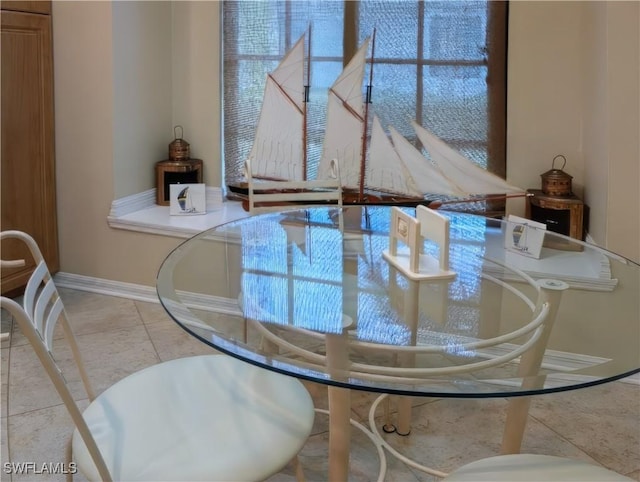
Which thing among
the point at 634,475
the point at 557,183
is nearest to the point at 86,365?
the point at 634,475

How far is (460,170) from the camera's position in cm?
300

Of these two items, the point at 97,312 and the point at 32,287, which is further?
the point at 97,312

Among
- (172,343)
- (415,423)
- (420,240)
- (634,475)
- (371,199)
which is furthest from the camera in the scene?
Answer: (371,199)

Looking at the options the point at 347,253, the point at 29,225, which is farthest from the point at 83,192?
the point at 347,253

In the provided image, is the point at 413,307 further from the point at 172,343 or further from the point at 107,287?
the point at 107,287

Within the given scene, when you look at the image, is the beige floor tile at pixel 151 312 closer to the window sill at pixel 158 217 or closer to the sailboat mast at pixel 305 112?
the window sill at pixel 158 217

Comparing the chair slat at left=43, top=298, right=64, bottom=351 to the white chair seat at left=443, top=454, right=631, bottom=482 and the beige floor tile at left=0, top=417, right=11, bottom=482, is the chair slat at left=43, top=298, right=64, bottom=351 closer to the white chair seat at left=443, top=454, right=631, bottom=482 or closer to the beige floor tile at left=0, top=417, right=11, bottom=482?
the beige floor tile at left=0, top=417, right=11, bottom=482

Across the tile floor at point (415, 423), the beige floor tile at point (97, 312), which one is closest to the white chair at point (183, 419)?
the tile floor at point (415, 423)

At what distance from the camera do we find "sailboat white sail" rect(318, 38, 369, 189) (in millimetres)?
3119

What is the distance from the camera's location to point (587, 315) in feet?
5.26

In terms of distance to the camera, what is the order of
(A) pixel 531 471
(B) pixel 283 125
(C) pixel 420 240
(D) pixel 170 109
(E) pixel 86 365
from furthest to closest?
(D) pixel 170 109 < (B) pixel 283 125 < (E) pixel 86 365 < (C) pixel 420 240 < (A) pixel 531 471

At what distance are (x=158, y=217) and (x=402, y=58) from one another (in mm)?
1481

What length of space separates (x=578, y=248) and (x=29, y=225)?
8.22 ft

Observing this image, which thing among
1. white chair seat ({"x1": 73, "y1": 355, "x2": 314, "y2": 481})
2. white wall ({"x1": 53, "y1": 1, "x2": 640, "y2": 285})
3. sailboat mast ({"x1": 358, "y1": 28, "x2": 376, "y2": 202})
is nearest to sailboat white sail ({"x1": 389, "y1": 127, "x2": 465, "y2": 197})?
sailboat mast ({"x1": 358, "y1": 28, "x2": 376, "y2": 202})
